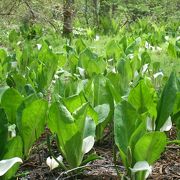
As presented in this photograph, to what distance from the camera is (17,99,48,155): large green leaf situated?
4.50 feet

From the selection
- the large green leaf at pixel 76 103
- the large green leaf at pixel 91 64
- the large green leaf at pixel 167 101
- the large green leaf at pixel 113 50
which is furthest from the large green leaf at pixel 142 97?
the large green leaf at pixel 113 50

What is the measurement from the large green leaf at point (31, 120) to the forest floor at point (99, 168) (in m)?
0.10

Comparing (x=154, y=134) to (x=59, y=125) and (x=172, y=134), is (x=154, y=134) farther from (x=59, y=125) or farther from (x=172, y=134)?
(x=172, y=134)

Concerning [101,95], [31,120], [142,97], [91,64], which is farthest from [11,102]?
[91,64]

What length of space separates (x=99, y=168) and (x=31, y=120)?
32 centimetres

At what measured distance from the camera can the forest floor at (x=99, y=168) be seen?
4.55ft

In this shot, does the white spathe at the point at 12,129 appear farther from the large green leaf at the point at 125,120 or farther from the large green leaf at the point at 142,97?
the large green leaf at the point at 142,97

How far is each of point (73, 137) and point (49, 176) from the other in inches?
8.6

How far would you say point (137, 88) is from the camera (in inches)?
59.9

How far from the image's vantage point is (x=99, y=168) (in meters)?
1.46

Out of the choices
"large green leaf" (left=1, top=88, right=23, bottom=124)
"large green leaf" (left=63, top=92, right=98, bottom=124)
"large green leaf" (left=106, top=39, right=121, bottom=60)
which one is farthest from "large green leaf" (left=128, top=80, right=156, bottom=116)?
"large green leaf" (left=106, top=39, right=121, bottom=60)

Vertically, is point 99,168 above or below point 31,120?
below

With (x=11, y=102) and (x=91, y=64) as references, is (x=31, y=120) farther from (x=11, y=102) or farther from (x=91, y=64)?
(x=91, y=64)

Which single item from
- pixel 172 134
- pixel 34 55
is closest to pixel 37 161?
pixel 172 134
